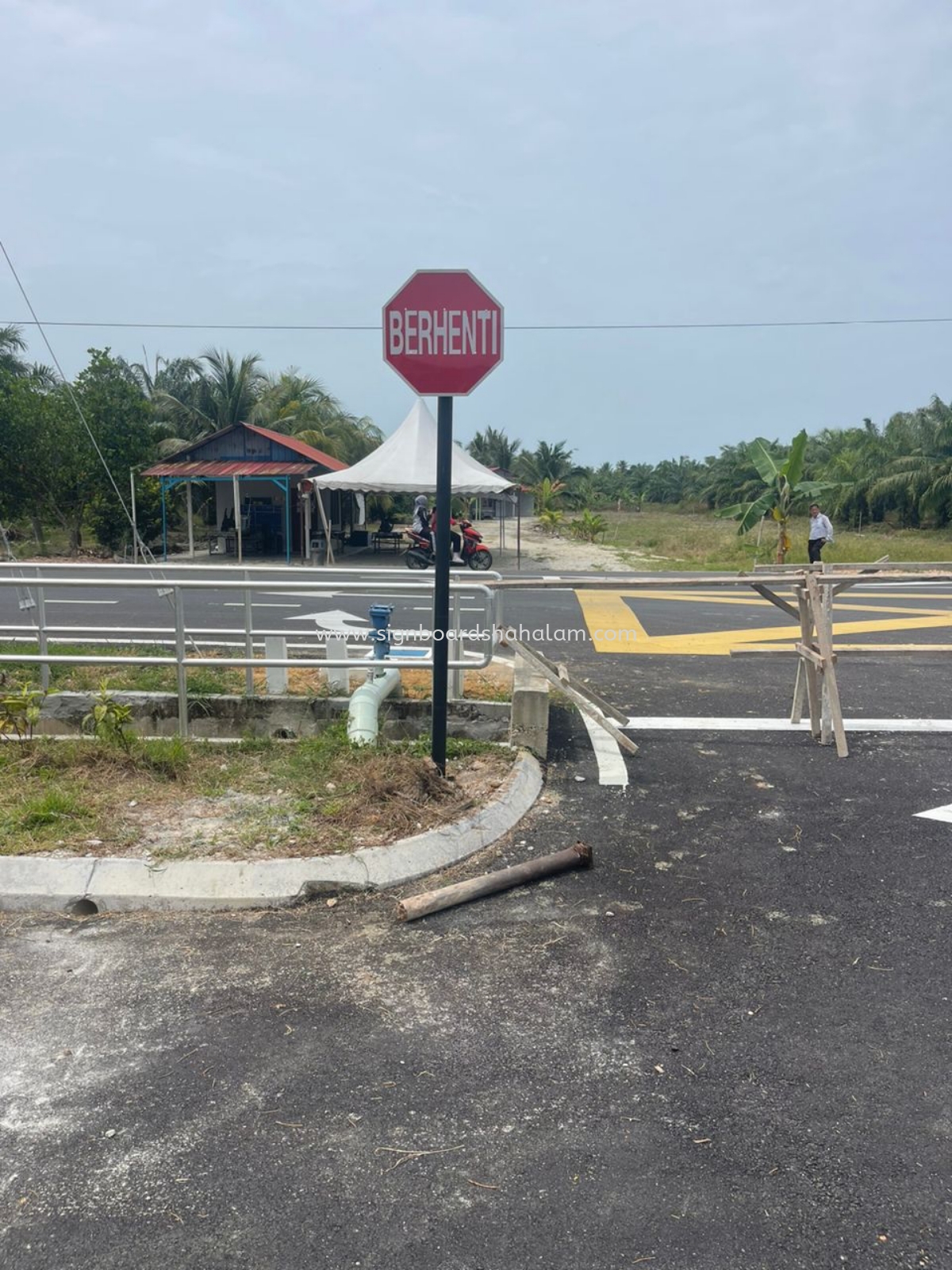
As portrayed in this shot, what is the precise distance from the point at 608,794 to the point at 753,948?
6.33 feet

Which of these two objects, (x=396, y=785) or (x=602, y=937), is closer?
(x=602, y=937)

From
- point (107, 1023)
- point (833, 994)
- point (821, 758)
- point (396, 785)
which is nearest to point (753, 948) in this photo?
point (833, 994)

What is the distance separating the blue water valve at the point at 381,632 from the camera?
6.68 meters

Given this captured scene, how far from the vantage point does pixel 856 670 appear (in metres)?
9.79

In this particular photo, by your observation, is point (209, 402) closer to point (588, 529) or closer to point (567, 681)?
point (588, 529)

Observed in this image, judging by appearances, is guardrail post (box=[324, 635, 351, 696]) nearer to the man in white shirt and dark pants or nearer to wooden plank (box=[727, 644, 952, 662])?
wooden plank (box=[727, 644, 952, 662])

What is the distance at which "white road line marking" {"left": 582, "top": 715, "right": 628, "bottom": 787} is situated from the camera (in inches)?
236

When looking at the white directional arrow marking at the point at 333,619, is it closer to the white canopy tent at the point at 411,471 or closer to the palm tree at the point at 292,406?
the white canopy tent at the point at 411,471

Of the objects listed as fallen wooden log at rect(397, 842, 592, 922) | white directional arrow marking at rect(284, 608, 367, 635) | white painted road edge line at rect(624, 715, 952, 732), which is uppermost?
white directional arrow marking at rect(284, 608, 367, 635)

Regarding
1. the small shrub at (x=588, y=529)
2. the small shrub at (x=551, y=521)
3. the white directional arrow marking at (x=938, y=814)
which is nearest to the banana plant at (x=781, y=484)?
the small shrub at (x=588, y=529)

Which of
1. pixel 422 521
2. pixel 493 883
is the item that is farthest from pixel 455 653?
pixel 422 521

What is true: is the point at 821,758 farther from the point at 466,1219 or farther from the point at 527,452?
the point at 527,452

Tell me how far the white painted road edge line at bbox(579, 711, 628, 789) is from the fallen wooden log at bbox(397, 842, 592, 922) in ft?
4.11

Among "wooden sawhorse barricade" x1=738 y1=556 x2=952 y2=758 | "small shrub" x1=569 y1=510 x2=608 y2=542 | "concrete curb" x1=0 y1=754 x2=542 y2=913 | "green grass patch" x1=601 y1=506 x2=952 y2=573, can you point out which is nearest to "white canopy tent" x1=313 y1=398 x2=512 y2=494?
"green grass patch" x1=601 y1=506 x2=952 y2=573
